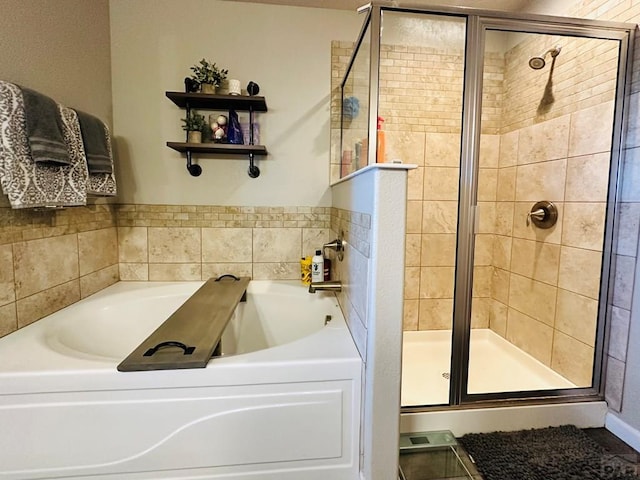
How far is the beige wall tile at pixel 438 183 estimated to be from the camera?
2373 mm

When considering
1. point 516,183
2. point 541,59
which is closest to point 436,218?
point 516,183

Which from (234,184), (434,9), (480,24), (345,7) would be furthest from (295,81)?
(480,24)

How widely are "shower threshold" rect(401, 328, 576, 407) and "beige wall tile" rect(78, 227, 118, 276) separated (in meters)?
1.94

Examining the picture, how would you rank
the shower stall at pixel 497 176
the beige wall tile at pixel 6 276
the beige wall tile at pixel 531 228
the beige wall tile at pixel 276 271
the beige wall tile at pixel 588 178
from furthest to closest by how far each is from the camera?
the beige wall tile at pixel 276 271
the beige wall tile at pixel 531 228
the beige wall tile at pixel 588 178
the shower stall at pixel 497 176
the beige wall tile at pixel 6 276

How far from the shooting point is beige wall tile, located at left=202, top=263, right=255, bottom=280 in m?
2.28

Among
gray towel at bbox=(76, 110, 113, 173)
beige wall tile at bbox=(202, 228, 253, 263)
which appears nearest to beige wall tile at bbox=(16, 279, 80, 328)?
gray towel at bbox=(76, 110, 113, 173)

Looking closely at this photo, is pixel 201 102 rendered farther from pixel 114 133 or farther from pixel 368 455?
pixel 368 455

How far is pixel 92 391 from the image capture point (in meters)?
1.06

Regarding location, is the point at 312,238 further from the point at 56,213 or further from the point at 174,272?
the point at 56,213

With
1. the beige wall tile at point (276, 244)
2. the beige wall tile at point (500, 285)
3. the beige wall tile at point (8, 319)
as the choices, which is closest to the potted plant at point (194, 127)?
the beige wall tile at point (276, 244)

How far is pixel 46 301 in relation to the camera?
158 centimetres

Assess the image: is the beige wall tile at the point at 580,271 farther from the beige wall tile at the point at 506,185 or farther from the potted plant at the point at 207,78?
the potted plant at the point at 207,78

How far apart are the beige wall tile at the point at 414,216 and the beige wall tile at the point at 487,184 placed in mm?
440

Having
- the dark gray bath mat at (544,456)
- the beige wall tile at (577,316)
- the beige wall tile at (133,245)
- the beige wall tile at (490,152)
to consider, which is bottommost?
the dark gray bath mat at (544,456)
